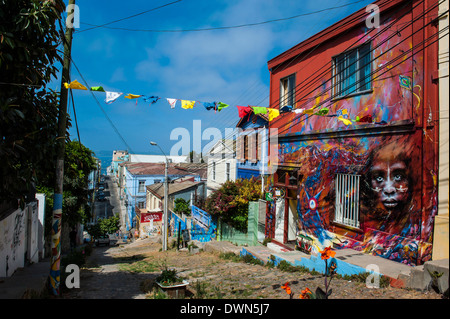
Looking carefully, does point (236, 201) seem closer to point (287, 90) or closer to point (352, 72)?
point (287, 90)

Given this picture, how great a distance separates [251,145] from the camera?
20109 millimetres

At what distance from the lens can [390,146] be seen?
814 centimetres

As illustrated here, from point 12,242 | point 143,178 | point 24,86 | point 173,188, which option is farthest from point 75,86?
point 143,178

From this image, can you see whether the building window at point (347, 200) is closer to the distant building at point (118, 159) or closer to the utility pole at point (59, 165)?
the utility pole at point (59, 165)

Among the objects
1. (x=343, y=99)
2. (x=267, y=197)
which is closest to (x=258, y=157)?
(x=267, y=197)

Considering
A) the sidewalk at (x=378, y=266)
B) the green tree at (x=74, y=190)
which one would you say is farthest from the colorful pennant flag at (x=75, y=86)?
the green tree at (x=74, y=190)

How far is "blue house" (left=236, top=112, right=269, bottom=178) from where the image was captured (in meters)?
18.3

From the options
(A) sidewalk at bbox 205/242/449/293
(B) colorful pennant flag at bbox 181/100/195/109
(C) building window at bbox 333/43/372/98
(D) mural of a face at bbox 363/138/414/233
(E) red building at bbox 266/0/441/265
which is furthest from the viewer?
(C) building window at bbox 333/43/372/98

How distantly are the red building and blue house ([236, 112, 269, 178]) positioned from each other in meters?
5.37

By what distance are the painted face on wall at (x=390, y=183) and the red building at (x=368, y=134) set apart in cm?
3

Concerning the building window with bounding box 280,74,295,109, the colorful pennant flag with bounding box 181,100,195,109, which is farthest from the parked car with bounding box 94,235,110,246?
the colorful pennant flag with bounding box 181,100,195,109

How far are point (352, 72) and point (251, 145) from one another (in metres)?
10.8

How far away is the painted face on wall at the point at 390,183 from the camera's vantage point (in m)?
7.72

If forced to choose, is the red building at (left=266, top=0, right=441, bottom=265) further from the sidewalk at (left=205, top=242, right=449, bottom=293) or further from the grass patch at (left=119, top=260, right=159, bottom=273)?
the grass patch at (left=119, top=260, right=159, bottom=273)
